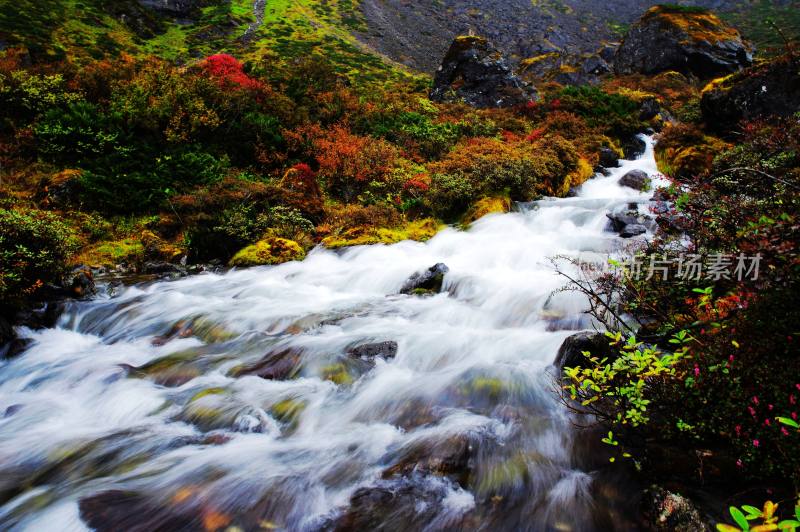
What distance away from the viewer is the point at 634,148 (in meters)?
16.7

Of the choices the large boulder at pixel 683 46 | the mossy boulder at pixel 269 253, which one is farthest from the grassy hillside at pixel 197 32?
the large boulder at pixel 683 46

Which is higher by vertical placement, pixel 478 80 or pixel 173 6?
pixel 173 6

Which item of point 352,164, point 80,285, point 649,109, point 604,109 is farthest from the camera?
point 649,109

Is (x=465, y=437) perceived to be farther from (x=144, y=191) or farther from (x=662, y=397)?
(x=144, y=191)

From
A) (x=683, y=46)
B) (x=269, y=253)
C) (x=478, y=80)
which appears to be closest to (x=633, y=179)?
(x=269, y=253)

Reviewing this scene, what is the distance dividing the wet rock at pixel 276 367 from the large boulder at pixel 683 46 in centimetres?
3136

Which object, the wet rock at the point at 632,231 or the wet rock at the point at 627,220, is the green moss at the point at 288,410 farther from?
the wet rock at the point at 627,220

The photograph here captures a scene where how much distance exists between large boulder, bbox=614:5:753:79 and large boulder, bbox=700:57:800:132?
16676mm

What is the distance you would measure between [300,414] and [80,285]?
632 centimetres

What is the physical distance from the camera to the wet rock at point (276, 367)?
17.3 feet

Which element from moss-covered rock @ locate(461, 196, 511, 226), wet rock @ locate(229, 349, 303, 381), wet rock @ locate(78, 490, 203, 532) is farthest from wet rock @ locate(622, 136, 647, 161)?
wet rock @ locate(78, 490, 203, 532)

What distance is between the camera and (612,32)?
224ft

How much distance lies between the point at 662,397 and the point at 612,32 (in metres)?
83.7

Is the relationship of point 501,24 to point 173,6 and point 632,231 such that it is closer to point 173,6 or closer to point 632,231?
point 173,6
